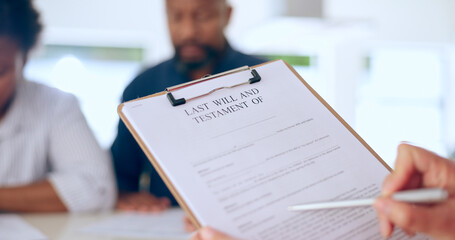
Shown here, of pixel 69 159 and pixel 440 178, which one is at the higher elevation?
pixel 440 178

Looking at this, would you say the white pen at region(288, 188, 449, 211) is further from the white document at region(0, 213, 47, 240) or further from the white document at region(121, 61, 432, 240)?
the white document at region(0, 213, 47, 240)

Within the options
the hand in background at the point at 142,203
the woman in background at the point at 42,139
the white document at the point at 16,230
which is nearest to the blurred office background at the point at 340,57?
the woman in background at the point at 42,139

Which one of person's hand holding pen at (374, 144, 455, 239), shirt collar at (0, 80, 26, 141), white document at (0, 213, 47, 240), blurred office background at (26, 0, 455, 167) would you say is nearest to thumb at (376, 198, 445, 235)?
person's hand holding pen at (374, 144, 455, 239)

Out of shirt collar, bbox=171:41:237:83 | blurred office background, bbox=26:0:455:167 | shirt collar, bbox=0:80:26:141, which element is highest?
shirt collar, bbox=171:41:237:83

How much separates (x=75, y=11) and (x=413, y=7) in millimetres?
3456

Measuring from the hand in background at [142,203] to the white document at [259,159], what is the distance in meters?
0.58

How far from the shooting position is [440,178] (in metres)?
0.42

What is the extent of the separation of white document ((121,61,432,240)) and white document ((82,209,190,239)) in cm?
34

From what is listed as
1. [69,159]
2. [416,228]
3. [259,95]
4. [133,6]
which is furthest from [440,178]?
[133,6]

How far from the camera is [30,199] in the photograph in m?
0.95

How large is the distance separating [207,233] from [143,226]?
477 mm

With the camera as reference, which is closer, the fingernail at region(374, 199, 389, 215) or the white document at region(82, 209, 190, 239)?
the fingernail at region(374, 199, 389, 215)

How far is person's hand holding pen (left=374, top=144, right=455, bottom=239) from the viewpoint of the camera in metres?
0.34

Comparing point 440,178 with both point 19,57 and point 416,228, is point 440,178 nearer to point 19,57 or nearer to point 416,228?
point 416,228
